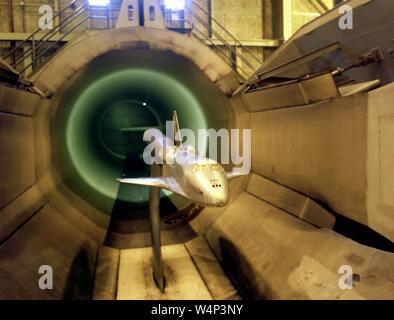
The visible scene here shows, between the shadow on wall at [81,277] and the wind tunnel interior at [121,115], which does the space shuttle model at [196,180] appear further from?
the wind tunnel interior at [121,115]

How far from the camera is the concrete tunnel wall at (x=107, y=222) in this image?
629cm

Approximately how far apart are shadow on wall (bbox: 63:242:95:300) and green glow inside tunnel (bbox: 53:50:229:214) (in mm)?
2751

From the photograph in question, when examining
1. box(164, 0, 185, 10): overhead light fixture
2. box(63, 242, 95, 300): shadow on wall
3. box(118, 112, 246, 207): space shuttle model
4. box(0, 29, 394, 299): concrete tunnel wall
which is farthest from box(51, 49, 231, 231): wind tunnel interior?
box(164, 0, 185, 10): overhead light fixture

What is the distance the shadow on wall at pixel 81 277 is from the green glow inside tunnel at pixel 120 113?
2751 millimetres

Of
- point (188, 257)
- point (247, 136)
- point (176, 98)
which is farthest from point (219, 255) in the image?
point (176, 98)

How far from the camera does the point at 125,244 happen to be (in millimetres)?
10195

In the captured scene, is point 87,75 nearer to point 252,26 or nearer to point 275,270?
point 275,270

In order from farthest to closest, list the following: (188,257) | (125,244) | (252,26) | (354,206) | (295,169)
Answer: (252,26), (125,244), (188,257), (295,169), (354,206)

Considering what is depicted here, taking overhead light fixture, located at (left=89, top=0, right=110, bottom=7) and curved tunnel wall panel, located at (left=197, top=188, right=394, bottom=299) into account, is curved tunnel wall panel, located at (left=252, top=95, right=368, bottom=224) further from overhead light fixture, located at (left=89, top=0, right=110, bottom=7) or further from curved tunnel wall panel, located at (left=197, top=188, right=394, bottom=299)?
overhead light fixture, located at (left=89, top=0, right=110, bottom=7)

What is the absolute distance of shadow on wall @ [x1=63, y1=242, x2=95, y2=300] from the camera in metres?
7.09

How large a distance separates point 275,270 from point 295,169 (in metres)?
2.44

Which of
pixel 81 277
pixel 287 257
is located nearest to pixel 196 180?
pixel 287 257

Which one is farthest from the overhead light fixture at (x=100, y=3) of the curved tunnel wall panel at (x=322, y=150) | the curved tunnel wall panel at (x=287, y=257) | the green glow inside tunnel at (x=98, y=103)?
the curved tunnel wall panel at (x=287, y=257)

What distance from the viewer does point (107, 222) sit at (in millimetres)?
10945
